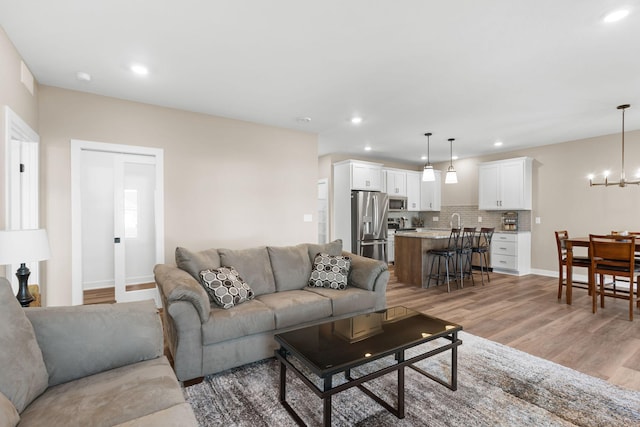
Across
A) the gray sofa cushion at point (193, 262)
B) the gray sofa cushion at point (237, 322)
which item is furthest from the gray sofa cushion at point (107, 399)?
the gray sofa cushion at point (193, 262)

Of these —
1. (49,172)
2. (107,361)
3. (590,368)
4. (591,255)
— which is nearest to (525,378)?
(590,368)

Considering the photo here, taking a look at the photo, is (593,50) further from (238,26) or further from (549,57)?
(238,26)

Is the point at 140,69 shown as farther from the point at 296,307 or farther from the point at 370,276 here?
the point at 370,276

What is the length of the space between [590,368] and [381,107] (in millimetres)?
3274

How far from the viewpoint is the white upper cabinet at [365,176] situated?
6.67 m

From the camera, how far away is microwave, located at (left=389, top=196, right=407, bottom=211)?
7.60m

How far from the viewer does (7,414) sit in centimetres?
110

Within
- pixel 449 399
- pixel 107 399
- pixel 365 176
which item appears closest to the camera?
pixel 107 399

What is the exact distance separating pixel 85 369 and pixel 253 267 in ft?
5.79

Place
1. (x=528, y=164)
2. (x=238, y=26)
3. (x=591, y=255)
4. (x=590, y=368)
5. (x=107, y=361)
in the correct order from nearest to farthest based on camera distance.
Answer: (x=107, y=361), (x=238, y=26), (x=590, y=368), (x=591, y=255), (x=528, y=164)

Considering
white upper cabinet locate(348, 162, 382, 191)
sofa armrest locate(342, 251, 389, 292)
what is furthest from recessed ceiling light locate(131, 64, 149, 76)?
white upper cabinet locate(348, 162, 382, 191)

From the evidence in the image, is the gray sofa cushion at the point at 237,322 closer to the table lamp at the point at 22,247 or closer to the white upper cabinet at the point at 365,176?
the table lamp at the point at 22,247

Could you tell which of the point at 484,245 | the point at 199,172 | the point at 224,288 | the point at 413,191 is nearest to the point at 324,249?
the point at 224,288

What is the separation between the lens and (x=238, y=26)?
7.52 ft
